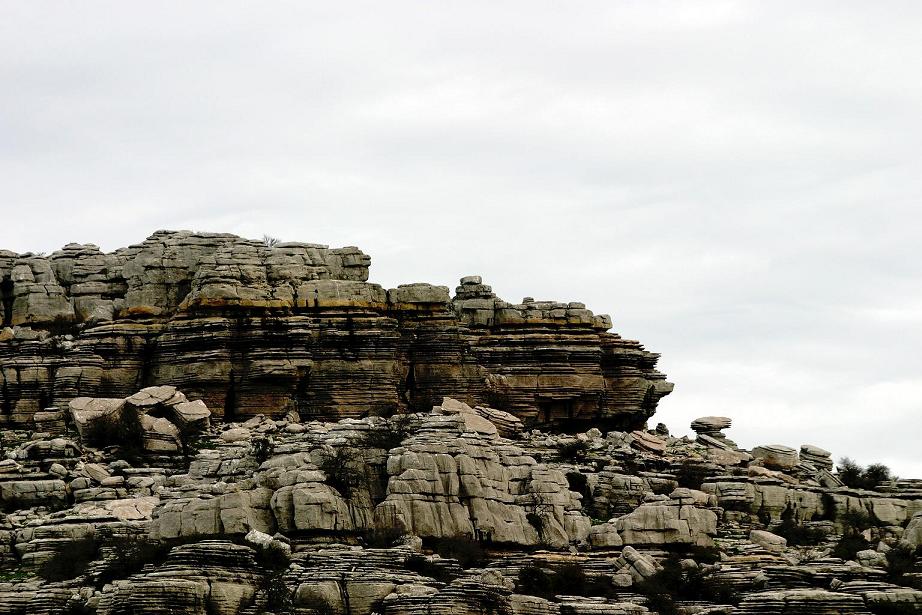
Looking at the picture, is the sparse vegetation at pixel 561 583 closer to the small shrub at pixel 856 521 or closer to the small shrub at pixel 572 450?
the small shrub at pixel 572 450

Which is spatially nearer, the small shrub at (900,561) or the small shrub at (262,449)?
the small shrub at (900,561)

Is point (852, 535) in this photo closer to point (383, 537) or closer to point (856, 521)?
point (856, 521)

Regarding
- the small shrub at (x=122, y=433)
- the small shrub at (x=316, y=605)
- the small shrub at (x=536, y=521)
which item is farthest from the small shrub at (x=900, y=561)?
the small shrub at (x=122, y=433)

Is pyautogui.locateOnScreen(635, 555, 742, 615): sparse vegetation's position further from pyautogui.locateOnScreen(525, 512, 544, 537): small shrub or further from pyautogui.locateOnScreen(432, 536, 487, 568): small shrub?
pyautogui.locateOnScreen(432, 536, 487, 568): small shrub

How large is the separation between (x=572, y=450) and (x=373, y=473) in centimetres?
1318

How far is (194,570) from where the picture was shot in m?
74.9

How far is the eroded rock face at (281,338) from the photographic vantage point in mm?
97000

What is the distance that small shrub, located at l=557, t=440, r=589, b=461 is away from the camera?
94.6 meters

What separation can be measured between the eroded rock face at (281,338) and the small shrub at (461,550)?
1638 cm

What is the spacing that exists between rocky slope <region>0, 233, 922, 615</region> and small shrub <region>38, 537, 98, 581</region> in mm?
100

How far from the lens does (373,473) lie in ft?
276

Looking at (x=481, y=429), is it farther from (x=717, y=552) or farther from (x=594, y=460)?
(x=717, y=552)

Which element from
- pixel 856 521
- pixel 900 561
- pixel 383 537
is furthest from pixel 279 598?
pixel 856 521

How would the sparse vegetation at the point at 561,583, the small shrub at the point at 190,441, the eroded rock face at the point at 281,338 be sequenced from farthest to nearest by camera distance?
the eroded rock face at the point at 281,338 < the small shrub at the point at 190,441 < the sparse vegetation at the point at 561,583
